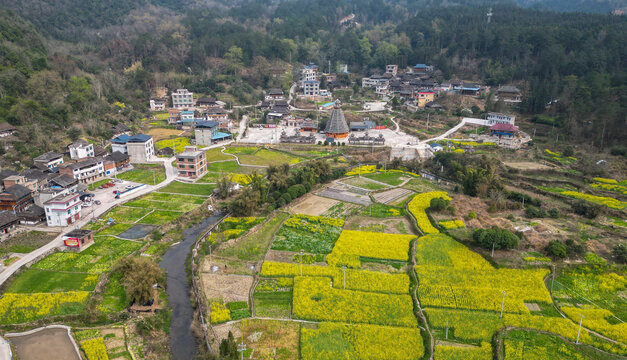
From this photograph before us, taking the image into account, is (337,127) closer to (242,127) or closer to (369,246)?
(242,127)

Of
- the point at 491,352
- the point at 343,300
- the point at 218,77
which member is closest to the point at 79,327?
the point at 343,300

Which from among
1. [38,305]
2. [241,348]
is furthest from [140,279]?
[241,348]

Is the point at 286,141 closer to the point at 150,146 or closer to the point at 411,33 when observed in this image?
the point at 150,146

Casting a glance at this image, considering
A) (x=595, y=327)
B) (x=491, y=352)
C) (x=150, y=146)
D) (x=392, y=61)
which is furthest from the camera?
(x=392, y=61)

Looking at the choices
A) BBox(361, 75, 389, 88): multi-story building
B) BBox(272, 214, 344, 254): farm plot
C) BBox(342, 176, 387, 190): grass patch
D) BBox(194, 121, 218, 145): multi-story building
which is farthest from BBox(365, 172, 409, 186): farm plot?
BBox(361, 75, 389, 88): multi-story building

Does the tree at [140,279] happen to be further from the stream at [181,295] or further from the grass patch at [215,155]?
the grass patch at [215,155]

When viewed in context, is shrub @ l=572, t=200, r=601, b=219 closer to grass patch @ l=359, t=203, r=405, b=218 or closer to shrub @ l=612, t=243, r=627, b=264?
shrub @ l=612, t=243, r=627, b=264

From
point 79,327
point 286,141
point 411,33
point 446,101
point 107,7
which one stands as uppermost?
point 107,7
